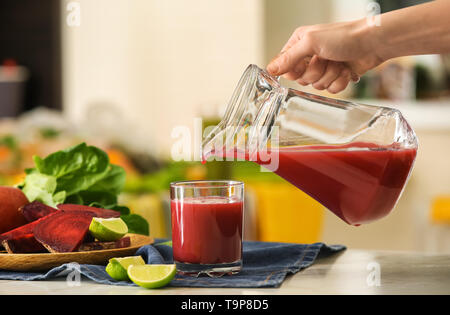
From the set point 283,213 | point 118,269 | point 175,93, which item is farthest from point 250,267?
point 175,93

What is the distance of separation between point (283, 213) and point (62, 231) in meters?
1.88

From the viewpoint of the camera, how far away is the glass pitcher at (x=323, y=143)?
991mm

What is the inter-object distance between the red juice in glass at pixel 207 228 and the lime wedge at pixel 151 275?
0.06 metres

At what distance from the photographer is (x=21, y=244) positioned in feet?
3.49

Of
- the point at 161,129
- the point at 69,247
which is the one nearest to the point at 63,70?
the point at 161,129

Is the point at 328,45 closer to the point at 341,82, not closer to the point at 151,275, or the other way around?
the point at 341,82

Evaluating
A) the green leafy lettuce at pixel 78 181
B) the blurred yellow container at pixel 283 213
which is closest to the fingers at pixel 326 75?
the green leafy lettuce at pixel 78 181

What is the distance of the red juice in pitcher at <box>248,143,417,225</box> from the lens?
987mm

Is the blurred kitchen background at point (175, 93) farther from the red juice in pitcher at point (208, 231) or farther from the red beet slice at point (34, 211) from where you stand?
the red juice in pitcher at point (208, 231)

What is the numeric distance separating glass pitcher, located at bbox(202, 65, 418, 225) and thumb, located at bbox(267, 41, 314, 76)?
0.21 feet

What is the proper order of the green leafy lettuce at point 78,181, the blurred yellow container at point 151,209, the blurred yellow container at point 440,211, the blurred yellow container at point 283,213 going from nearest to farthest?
1. the green leafy lettuce at point 78,181
2. the blurred yellow container at point 151,209
3. the blurred yellow container at point 283,213
4. the blurred yellow container at point 440,211

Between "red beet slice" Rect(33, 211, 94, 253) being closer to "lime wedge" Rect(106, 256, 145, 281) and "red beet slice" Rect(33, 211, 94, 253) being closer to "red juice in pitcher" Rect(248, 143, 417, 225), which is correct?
"lime wedge" Rect(106, 256, 145, 281)

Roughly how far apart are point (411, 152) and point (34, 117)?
2.72 metres

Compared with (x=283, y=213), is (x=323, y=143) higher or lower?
higher
